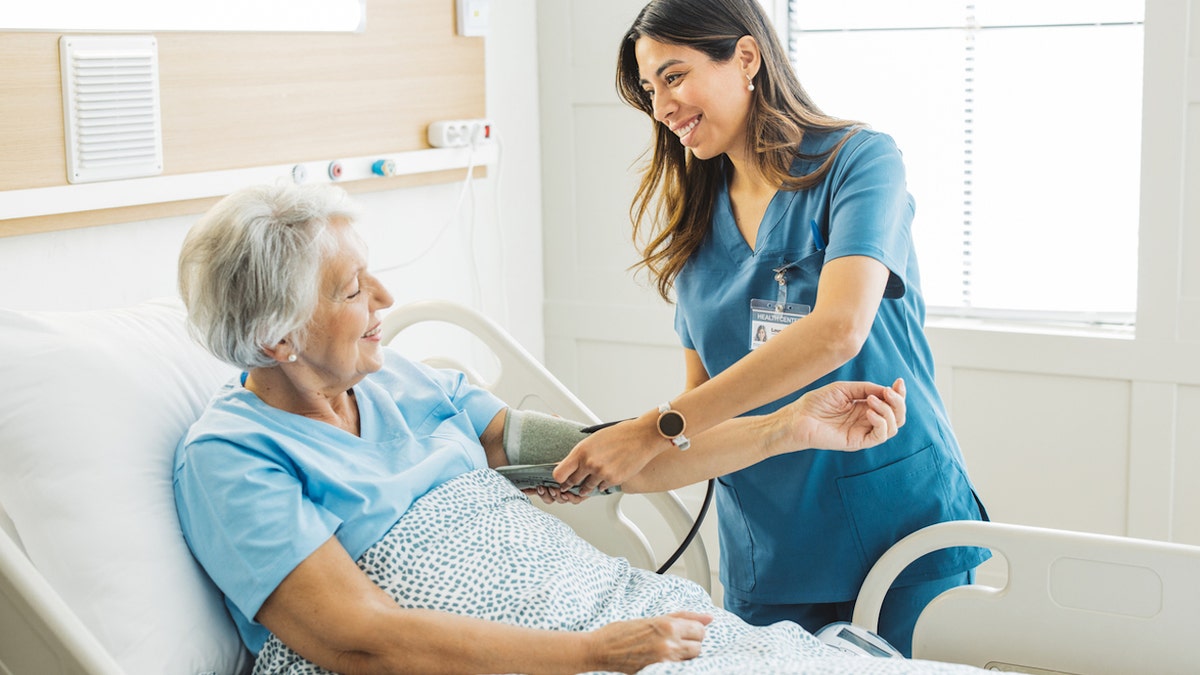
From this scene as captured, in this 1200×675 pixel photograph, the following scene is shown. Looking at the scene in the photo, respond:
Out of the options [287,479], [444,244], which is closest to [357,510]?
[287,479]

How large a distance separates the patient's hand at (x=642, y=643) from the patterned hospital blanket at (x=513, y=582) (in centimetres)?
3

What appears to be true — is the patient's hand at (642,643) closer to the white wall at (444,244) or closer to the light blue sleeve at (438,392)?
the light blue sleeve at (438,392)

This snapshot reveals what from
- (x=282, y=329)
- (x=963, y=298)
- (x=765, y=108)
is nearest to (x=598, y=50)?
(x=963, y=298)

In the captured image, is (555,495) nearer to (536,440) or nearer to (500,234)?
(536,440)

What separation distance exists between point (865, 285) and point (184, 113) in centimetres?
124

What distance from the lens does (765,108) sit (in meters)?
1.86

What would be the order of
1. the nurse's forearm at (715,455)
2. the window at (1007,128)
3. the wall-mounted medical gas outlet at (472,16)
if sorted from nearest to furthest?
1. the nurse's forearm at (715,455)
2. the window at (1007,128)
3. the wall-mounted medical gas outlet at (472,16)

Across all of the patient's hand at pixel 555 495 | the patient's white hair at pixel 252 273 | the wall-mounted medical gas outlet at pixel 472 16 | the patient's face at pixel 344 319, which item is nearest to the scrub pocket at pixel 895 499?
the patient's hand at pixel 555 495

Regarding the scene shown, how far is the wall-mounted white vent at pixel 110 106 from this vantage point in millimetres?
1926

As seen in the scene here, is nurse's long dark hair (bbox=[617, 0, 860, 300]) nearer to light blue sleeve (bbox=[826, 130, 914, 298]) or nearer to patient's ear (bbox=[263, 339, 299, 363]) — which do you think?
light blue sleeve (bbox=[826, 130, 914, 298])

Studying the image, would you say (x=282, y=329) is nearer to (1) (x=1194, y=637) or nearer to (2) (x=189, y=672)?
(2) (x=189, y=672)

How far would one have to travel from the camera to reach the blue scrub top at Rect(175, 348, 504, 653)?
57.7 inches

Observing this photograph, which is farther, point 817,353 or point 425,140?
point 425,140

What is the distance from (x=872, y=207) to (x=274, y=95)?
1.22m
